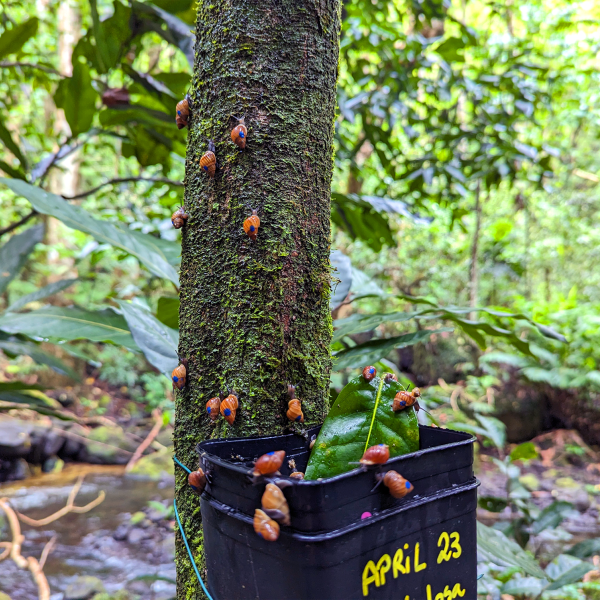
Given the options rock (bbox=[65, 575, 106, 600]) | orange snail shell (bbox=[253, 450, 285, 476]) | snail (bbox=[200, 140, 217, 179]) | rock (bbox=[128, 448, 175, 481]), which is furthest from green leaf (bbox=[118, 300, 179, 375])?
rock (bbox=[128, 448, 175, 481])

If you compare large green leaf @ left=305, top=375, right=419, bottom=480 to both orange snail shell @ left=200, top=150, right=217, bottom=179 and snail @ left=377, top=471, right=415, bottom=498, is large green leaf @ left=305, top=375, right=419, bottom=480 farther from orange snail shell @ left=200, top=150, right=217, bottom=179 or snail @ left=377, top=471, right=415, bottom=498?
orange snail shell @ left=200, top=150, right=217, bottom=179

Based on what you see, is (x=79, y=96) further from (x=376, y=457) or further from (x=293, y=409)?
(x=376, y=457)

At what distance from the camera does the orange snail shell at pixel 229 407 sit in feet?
2.12

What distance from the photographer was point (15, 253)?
1.58 meters

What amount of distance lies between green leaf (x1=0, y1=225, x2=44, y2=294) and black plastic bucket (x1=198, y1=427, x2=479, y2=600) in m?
1.34

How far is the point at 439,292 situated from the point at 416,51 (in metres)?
4.44

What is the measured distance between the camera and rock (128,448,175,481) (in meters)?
4.75

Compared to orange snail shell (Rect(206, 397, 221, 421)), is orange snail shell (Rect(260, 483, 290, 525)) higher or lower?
lower

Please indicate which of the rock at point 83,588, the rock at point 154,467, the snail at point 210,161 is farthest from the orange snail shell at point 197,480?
the rock at point 154,467

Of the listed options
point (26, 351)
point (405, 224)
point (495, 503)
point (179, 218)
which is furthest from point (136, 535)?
point (405, 224)

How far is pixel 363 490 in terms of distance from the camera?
18.4 inches

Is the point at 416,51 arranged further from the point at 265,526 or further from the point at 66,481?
the point at 66,481

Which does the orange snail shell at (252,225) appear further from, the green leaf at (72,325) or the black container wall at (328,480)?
the green leaf at (72,325)

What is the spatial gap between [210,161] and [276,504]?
515 mm
